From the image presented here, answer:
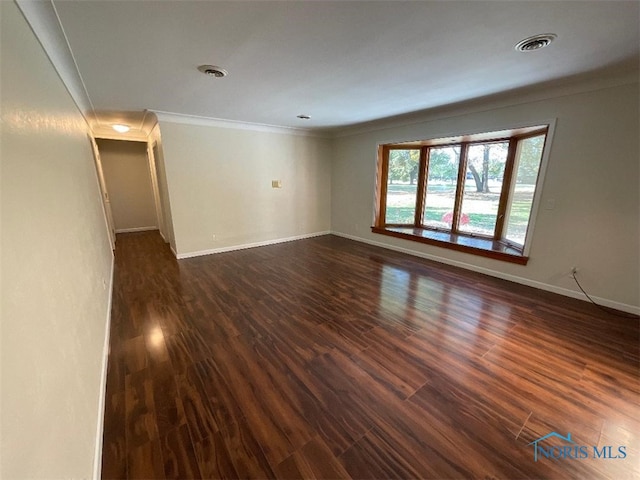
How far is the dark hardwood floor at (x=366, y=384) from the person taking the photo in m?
1.36

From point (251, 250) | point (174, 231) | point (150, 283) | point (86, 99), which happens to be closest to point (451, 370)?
point (150, 283)

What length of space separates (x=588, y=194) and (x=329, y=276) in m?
3.28

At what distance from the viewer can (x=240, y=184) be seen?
5.12m

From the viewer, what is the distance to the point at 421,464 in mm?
1332

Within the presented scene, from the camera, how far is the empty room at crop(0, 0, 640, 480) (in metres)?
1.27

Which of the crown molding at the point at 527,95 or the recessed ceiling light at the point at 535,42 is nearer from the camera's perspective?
the recessed ceiling light at the point at 535,42

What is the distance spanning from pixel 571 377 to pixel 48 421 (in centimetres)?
302

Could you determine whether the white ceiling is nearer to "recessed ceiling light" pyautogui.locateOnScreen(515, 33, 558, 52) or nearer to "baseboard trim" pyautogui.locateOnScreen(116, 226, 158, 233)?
"recessed ceiling light" pyautogui.locateOnScreen(515, 33, 558, 52)

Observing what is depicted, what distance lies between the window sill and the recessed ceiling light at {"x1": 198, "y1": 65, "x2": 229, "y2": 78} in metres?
3.96

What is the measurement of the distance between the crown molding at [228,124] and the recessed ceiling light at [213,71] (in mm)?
1985

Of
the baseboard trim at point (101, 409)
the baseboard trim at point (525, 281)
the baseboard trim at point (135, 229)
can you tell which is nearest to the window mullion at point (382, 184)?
the baseboard trim at point (525, 281)

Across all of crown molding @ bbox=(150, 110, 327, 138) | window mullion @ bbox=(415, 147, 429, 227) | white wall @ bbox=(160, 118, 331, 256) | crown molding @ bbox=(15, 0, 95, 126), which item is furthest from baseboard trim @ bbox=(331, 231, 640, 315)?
crown molding @ bbox=(15, 0, 95, 126)

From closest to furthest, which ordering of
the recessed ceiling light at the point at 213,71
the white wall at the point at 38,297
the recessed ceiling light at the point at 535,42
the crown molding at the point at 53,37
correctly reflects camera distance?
the white wall at the point at 38,297 → the crown molding at the point at 53,37 → the recessed ceiling light at the point at 535,42 → the recessed ceiling light at the point at 213,71

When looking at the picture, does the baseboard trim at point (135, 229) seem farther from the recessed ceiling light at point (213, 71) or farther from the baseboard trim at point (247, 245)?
the recessed ceiling light at point (213, 71)
